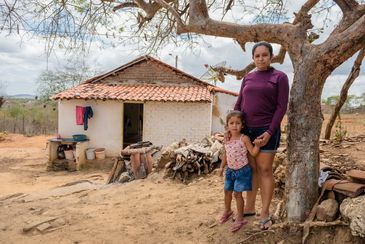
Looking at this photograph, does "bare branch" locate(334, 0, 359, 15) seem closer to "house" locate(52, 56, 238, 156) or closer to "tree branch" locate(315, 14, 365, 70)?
"tree branch" locate(315, 14, 365, 70)

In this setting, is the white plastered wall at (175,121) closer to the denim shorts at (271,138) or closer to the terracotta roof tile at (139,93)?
the terracotta roof tile at (139,93)

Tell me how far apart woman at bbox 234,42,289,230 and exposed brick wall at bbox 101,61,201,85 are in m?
11.9

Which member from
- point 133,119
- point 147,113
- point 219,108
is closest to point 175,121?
point 147,113

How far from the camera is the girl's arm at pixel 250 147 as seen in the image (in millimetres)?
3557

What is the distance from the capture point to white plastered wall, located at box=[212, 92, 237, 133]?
14.7m

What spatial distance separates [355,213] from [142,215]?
3009 mm

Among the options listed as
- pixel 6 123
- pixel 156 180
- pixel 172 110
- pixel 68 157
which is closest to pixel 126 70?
pixel 172 110

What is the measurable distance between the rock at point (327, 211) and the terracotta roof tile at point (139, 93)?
9.77m

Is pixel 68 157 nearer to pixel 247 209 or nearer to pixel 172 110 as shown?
pixel 172 110

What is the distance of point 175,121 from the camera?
1381cm

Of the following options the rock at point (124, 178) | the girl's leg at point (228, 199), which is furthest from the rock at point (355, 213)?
the rock at point (124, 178)

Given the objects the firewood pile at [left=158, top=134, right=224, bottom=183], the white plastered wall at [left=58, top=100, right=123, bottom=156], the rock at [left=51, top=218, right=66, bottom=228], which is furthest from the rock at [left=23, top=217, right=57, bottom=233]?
the white plastered wall at [left=58, top=100, right=123, bottom=156]

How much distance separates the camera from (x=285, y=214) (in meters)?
3.59

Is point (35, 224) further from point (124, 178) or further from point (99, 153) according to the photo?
point (99, 153)
